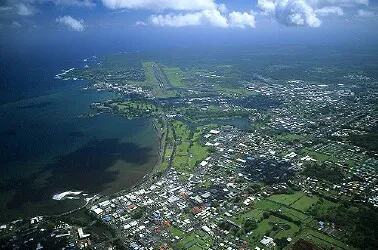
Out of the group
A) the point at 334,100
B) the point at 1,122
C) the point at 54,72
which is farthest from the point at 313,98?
the point at 54,72

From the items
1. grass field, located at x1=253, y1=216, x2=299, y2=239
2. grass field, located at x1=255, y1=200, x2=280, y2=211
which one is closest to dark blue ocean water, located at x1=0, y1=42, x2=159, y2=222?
grass field, located at x1=255, y1=200, x2=280, y2=211

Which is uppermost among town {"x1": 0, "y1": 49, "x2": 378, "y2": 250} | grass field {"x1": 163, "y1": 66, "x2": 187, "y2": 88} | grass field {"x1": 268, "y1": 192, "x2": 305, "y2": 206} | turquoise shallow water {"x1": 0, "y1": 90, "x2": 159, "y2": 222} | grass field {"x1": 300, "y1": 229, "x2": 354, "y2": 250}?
grass field {"x1": 163, "y1": 66, "x2": 187, "y2": 88}

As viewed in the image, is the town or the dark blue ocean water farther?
the dark blue ocean water

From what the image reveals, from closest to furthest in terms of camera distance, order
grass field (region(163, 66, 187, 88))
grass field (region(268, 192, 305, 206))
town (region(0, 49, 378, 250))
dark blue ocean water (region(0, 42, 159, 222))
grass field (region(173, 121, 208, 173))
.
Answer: town (region(0, 49, 378, 250))
grass field (region(268, 192, 305, 206))
dark blue ocean water (region(0, 42, 159, 222))
grass field (region(173, 121, 208, 173))
grass field (region(163, 66, 187, 88))

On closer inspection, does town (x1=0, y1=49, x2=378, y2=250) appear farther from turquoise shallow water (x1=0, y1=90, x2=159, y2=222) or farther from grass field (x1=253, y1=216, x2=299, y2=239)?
turquoise shallow water (x1=0, y1=90, x2=159, y2=222)

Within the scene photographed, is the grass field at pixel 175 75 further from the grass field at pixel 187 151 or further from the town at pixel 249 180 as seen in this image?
the grass field at pixel 187 151

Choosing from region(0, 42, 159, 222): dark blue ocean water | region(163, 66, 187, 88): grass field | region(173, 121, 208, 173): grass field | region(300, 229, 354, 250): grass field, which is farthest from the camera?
region(163, 66, 187, 88): grass field

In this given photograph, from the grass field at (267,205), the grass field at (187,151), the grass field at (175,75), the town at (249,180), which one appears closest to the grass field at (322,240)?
the town at (249,180)

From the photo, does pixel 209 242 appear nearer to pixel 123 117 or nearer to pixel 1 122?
pixel 123 117
